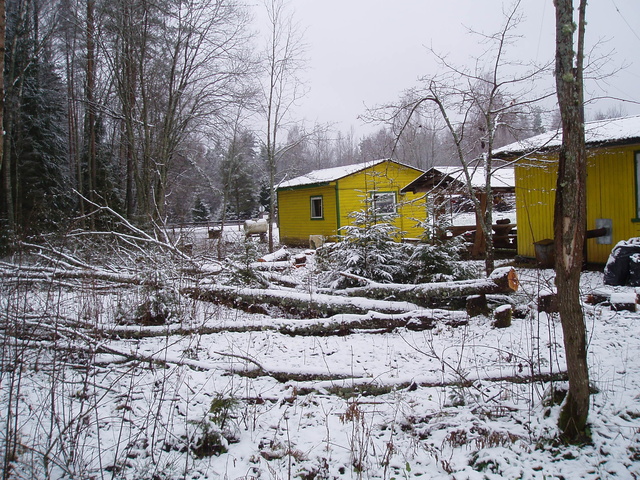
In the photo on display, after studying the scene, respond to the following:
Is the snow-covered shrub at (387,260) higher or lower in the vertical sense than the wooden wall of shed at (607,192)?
lower

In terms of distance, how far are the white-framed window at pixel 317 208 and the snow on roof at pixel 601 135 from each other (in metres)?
10.2

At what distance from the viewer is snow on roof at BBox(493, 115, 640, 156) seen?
334 inches

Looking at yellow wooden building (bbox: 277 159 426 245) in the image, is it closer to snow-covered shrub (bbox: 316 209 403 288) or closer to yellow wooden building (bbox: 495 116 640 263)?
yellow wooden building (bbox: 495 116 640 263)

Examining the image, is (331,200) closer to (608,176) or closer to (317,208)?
(317,208)

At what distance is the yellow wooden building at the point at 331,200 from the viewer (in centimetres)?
1864

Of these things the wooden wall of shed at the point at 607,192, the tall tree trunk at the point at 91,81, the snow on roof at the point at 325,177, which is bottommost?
the wooden wall of shed at the point at 607,192

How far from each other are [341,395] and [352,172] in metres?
15.3

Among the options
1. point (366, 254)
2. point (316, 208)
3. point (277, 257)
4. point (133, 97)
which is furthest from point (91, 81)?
point (366, 254)

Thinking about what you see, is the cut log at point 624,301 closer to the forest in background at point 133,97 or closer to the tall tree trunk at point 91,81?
the forest in background at point 133,97

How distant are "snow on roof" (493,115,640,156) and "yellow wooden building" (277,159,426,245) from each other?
8155mm

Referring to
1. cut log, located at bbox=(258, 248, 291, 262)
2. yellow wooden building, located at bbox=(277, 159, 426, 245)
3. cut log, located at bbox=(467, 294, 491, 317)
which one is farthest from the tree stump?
yellow wooden building, located at bbox=(277, 159, 426, 245)

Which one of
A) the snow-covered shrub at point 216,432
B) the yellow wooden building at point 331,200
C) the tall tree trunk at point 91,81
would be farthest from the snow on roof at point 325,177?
the snow-covered shrub at point 216,432

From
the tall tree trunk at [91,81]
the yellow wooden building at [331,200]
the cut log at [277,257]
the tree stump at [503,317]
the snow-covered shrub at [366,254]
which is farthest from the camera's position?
the yellow wooden building at [331,200]

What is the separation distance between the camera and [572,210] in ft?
9.00
